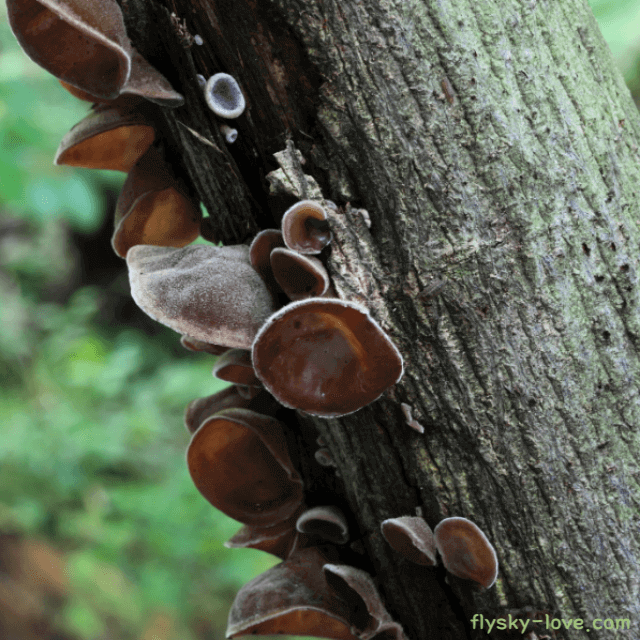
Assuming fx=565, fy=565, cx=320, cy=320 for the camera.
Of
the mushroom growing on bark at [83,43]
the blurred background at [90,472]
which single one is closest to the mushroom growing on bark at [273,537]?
the mushroom growing on bark at [83,43]

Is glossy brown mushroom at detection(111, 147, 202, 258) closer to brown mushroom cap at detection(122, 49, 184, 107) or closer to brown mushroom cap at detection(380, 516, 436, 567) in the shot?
brown mushroom cap at detection(122, 49, 184, 107)

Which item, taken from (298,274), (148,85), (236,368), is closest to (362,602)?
(236,368)

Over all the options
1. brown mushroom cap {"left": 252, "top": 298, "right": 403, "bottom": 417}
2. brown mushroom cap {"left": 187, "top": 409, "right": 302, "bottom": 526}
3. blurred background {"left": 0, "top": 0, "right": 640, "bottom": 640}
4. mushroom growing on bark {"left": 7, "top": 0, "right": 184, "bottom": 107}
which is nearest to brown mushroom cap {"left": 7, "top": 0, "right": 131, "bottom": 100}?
mushroom growing on bark {"left": 7, "top": 0, "right": 184, "bottom": 107}

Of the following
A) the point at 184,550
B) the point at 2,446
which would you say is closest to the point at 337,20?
the point at 184,550

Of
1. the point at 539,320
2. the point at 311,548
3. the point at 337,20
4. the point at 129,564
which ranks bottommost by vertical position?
the point at 129,564

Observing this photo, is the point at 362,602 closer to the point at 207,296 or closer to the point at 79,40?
the point at 207,296

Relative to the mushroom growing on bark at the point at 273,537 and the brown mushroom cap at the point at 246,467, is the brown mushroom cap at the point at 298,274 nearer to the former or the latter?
the brown mushroom cap at the point at 246,467

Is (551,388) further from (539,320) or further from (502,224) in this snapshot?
(502,224)

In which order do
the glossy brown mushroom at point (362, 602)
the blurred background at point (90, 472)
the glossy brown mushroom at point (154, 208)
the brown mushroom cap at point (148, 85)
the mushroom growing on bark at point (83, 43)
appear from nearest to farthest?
the mushroom growing on bark at point (83, 43)
the brown mushroom cap at point (148, 85)
the glossy brown mushroom at point (362, 602)
the glossy brown mushroom at point (154, 208)
the blurred background at point (90, 472)
